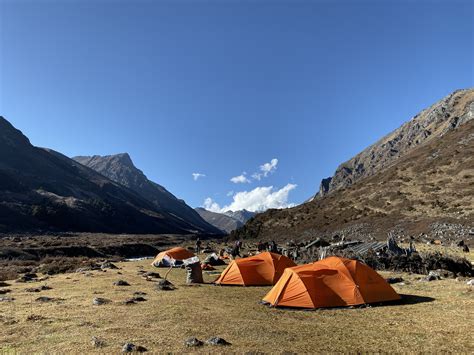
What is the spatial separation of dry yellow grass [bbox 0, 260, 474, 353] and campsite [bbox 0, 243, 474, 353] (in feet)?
0.10

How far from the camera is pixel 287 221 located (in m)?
79.9

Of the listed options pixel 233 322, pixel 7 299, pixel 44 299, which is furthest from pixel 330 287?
pixel 7 299

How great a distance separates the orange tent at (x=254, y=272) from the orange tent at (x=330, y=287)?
652 centimetres

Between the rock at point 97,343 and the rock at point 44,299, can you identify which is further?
the rock at point 44,299

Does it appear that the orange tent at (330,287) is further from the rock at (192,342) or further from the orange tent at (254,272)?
the orange tent at (254,272)

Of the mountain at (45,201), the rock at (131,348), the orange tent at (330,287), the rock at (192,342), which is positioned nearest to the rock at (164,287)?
the orange tent at (330,287)

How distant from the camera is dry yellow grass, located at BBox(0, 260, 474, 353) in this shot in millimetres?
11219

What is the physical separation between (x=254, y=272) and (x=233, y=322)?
34.7 ft

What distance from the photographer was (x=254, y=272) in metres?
24.6

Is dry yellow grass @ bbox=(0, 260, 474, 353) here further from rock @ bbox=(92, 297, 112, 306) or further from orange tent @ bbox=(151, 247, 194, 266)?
orange tent @ bbox=(151, 247, 194, 266)

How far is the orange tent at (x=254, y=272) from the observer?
2436 centimetres

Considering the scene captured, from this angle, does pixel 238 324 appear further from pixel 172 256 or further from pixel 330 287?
pixel 172 256

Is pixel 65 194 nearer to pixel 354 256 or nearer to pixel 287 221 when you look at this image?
pixel 287 221

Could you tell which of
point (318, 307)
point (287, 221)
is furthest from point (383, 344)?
point (287, 221)
